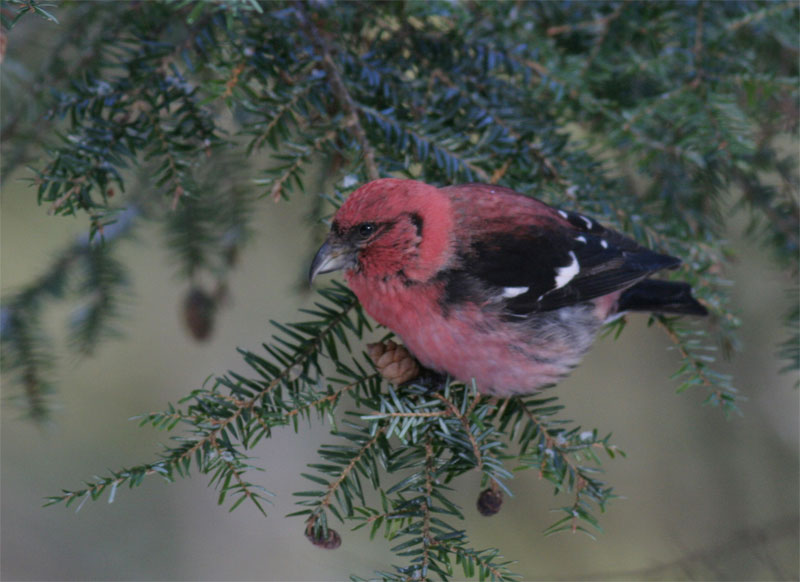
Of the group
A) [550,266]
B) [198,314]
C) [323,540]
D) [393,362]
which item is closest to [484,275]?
[550,266]

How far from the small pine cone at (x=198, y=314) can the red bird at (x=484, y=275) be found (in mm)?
646

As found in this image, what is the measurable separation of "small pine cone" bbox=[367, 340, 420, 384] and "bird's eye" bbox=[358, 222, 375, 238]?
0.76 feet

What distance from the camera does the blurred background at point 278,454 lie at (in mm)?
2551

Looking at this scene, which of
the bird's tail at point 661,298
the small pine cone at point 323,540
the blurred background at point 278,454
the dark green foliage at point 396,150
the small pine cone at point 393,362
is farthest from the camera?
the blurred background at point 278,454

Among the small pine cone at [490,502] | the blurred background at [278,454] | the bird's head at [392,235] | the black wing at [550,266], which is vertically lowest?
the blurred background at [278,454]

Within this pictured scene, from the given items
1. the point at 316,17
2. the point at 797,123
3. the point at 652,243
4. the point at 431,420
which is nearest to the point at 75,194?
the point at 316,17

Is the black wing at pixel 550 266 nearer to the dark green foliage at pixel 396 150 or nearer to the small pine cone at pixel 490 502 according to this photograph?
the dark green foliage at pixel 396 150

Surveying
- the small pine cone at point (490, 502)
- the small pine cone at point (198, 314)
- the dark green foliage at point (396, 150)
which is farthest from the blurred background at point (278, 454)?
the small pine cone at point (490, 502)

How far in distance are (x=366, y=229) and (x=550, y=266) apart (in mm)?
441

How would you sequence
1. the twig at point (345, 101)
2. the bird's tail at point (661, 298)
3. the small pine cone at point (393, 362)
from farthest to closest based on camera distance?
the bird's tail at point (661, 298)
the twig at point (345, 101)
the small pine cone at point (393, 362)

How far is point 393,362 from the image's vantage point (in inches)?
57.0

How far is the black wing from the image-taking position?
156 cm

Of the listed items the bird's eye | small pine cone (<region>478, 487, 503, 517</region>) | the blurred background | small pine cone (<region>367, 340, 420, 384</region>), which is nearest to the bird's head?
the bird's eye

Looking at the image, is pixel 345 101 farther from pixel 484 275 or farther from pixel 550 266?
pixel 550 266
